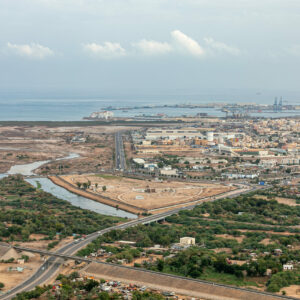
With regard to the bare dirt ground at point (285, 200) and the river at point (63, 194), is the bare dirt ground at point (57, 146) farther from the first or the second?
the bare dirt ground at point (285, 200)

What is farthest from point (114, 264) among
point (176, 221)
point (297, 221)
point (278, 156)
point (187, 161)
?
point (278, 156)

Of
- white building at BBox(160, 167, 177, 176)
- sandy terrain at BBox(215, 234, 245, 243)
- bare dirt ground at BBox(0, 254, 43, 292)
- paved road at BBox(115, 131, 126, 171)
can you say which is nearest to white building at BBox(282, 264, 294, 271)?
sandy terrain at BBox(215, 234, 245, 243)

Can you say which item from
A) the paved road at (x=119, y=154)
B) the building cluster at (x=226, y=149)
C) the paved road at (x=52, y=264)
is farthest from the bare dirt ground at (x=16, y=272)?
the paved road at (x=119, y=154)

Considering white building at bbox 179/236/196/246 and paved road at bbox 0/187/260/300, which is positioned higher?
white building at bbox 179/236/196/246

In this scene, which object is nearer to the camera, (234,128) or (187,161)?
(187,161)

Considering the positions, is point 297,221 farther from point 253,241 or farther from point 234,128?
point 234,128

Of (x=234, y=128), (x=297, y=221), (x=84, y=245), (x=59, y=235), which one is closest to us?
(x=84, y=245)

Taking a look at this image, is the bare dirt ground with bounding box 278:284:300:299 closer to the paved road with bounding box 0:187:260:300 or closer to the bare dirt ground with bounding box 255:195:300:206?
the paved road with bounding box 0:187:260:300
